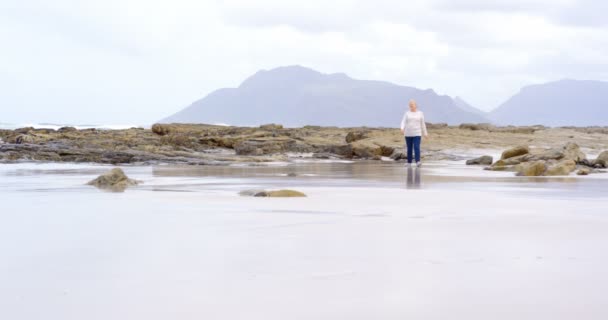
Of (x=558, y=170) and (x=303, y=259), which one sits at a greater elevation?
(x=558, y=170)

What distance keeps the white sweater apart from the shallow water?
906cm

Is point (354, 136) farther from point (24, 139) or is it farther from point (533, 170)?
point (533, 170)

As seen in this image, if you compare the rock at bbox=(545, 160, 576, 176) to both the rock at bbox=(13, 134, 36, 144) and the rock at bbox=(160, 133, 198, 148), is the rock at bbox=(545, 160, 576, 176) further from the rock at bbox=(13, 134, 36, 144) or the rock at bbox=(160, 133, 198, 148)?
the rock at bbox=(13, 134, 36, 144)

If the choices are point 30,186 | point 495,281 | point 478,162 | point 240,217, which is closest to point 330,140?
point 478,162

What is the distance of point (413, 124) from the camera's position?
590 inches

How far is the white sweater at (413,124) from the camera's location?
49.1 ft

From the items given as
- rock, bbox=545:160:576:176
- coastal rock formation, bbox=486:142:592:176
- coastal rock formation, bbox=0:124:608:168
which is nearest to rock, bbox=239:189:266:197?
coastal rock formation, bbox=486:142:592:176

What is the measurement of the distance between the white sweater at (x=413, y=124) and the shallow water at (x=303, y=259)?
29.7 feet

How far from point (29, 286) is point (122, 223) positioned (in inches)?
73.7

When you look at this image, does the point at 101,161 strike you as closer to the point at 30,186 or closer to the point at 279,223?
the point at 30,186

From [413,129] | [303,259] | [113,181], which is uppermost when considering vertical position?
[413,129]

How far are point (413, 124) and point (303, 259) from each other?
1214cm

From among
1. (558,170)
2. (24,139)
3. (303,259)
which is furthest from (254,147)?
(303,259)

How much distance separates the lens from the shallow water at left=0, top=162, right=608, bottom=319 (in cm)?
228
